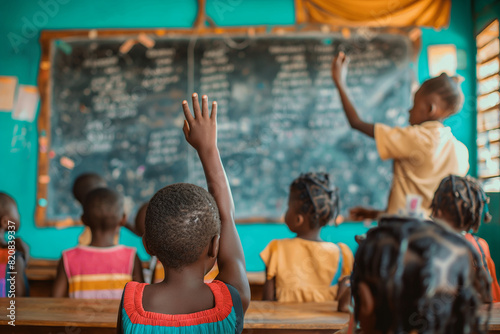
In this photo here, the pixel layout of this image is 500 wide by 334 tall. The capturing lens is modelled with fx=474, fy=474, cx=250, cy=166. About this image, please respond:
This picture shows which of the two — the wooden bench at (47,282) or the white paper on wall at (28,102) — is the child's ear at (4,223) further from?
A: the white paper on wall at (28,102)

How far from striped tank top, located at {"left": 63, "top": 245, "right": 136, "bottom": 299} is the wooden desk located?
39 centimetres

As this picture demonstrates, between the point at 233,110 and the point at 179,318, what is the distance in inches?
132

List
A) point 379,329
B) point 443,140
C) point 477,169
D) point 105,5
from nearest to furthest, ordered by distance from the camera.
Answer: point 379,329, point 443,140, point 477,169, point 105,5

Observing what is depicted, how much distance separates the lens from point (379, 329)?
2.12 ft

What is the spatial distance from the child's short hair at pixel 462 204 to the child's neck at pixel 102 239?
145 cm

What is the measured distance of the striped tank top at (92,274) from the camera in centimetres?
199

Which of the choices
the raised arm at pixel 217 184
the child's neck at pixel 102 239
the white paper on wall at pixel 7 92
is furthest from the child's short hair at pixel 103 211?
the white paper on wall at pixel 7 92

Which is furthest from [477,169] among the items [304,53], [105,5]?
[105,5]

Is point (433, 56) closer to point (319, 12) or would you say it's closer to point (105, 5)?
point (319, 12)

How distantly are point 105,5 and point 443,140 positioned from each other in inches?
133

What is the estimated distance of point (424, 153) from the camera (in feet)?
7.42

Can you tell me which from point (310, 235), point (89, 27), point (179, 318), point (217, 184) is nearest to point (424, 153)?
point (310, 235)

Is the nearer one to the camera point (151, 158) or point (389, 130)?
point (389, 130)

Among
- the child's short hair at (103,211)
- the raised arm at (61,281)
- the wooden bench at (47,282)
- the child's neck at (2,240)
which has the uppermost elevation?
the child's short hair at (103,211)
